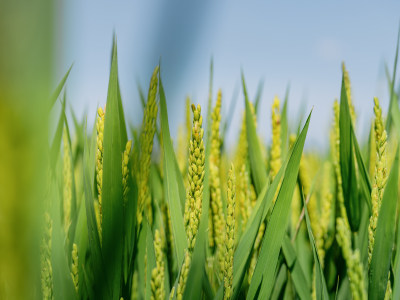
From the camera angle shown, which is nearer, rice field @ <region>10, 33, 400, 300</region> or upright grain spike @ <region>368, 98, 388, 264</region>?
rice field @ <region>10, 33, 400, 300</region>

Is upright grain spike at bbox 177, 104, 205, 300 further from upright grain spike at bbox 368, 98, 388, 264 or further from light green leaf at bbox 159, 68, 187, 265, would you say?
upright grain spike at bbox 368, 98, 388, 264

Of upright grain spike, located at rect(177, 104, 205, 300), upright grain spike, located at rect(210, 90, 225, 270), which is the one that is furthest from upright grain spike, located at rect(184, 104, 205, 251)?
upright grain spike, located at rect(210, 90, 225, 270)

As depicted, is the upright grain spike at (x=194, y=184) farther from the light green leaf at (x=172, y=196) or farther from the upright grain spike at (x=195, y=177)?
the light green leaf at (x=172, y=196)

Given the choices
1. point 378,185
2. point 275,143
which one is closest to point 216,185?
point 275,143

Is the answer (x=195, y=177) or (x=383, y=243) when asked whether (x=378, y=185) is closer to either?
(x=383, y=243)

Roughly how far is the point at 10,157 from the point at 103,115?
13.6 inches

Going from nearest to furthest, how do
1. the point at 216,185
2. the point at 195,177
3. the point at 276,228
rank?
the point at 195,177 → the point at 276,228 → the point at 216,185

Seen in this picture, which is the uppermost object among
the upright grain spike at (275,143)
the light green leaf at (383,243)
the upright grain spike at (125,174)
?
the upright grain spike at (275,143)

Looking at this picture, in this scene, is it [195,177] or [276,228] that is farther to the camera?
[276,228]

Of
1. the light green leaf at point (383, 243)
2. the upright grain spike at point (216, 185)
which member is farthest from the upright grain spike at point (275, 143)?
the light green leaf at point (383, 243)

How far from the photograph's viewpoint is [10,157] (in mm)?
92

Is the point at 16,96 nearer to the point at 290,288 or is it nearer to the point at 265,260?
the point at 265,260

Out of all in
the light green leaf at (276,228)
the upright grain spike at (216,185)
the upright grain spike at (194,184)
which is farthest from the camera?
the upright grain spike at (216,185)

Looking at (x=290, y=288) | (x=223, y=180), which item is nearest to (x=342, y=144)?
(x=290, y=288)
